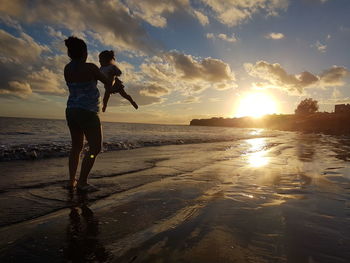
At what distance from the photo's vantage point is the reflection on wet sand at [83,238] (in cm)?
192

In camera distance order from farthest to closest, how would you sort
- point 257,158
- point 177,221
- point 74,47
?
point 257,158 → point 74,47 → point 177,221

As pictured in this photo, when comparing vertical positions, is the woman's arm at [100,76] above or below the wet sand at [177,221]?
above

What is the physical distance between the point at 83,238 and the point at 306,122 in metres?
77.2

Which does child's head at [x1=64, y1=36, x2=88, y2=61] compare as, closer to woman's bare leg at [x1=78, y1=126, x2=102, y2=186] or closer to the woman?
the woman

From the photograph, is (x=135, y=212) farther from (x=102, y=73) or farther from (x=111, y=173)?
(x=111, y=173)

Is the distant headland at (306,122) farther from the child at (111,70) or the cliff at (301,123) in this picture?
the child at (111,70)

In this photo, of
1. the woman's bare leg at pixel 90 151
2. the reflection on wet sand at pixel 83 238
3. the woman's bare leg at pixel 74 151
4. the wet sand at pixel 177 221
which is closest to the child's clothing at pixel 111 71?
the woman's bare leg at pixel 90 151

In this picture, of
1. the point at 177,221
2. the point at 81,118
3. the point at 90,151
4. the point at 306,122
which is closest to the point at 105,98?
the point at 81,118

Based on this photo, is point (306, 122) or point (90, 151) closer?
point (90, 151)

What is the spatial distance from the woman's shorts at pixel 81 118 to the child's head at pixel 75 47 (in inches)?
32.3

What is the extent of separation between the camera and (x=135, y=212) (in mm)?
3002

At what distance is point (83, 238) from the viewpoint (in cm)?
225

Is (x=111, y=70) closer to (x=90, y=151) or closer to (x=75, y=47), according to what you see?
(x=75, y=47)

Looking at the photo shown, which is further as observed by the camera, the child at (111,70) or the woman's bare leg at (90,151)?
the child at (111,70)
